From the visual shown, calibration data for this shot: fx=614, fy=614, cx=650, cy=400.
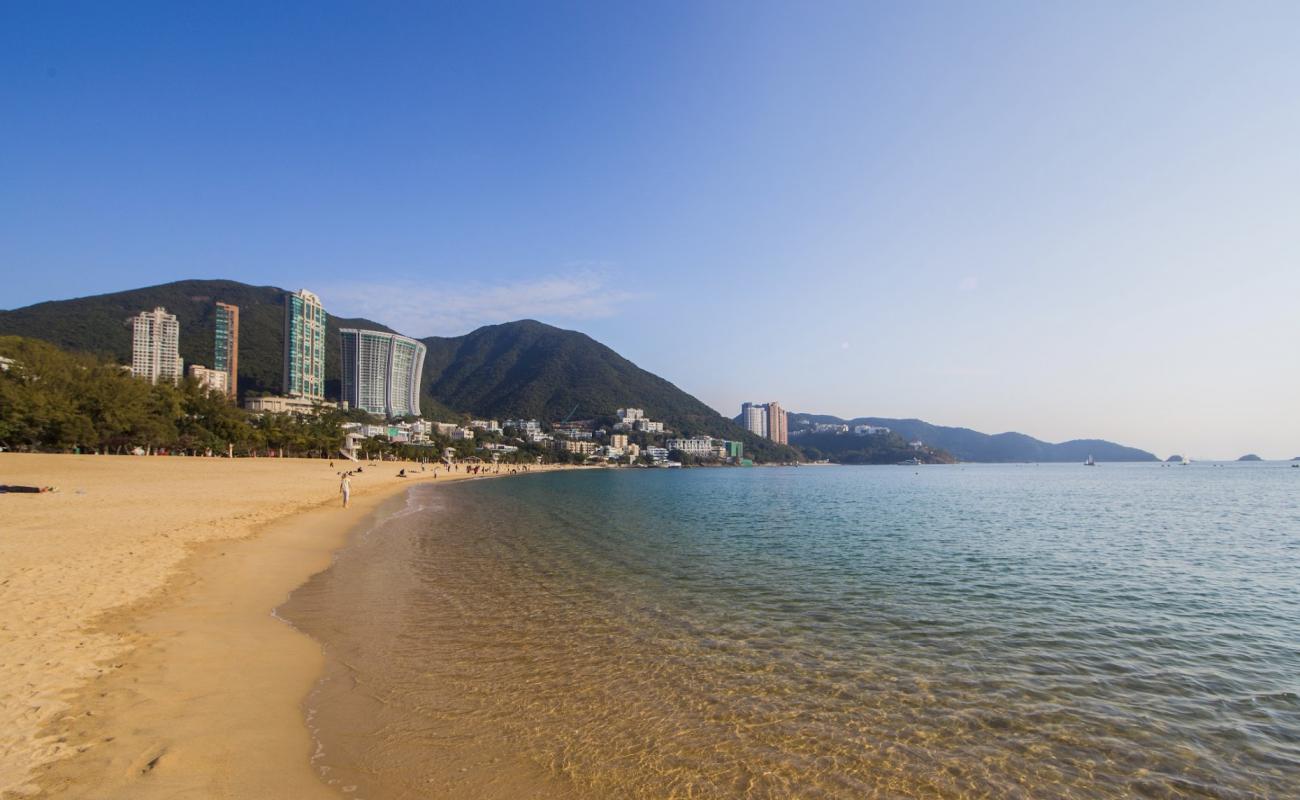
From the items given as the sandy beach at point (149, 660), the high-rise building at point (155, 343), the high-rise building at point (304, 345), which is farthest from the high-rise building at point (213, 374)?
the sandy beach at point (149, 660)

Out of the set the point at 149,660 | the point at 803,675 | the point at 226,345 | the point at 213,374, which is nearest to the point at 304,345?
the point at 226,345

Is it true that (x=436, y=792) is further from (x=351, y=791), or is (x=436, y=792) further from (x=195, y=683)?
(x=195, y=683)

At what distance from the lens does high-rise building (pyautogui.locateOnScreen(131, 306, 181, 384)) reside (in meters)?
145

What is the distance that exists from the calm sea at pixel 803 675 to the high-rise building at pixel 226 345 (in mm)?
179140

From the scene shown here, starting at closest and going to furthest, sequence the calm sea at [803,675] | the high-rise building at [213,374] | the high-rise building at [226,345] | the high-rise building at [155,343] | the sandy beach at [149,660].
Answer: the sandy beach at [149,660]
the calm sea at [803,675]
the high-rise building at [155,343]
the high-rise building at [213,374]
the high-rise building at [226,345]

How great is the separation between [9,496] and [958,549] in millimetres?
33967

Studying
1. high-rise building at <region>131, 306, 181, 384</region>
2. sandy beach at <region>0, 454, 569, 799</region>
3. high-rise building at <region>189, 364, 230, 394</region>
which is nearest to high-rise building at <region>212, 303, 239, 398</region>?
high-rise building at <region>189, 364, 230, 394</region>

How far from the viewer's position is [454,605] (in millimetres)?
12117

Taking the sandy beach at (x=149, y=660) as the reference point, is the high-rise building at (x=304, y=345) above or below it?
above

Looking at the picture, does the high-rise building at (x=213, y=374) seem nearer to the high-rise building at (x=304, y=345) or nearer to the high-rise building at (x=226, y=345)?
the high-rise building at (x=226, y=345)

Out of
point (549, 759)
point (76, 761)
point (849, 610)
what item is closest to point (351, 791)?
point (549, 759)

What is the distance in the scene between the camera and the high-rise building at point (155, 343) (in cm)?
14462

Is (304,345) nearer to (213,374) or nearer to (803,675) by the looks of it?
(213,374)

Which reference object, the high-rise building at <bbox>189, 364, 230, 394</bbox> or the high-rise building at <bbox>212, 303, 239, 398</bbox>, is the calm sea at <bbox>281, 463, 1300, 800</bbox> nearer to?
the high-rise building at <bbox>189, 364, 230, 394</bbox>
